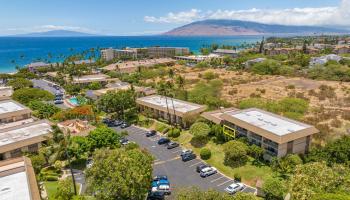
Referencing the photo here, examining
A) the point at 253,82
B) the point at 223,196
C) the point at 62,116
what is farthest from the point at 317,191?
the point at 253,82

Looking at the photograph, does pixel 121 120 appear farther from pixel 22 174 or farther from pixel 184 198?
pixel 184 198

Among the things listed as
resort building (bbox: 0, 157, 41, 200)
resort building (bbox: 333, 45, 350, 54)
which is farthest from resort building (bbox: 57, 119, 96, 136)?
resort building (bbox: 333, 45, 350, 54)

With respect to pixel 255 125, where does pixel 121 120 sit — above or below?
below

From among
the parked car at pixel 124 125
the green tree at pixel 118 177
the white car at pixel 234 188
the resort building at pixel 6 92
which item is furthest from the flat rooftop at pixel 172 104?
the resort building at pixel 6 92

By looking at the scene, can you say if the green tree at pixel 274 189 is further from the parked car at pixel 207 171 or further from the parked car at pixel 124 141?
the parked car at pixel 124 141

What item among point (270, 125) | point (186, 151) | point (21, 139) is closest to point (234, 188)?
point (186, 151)
